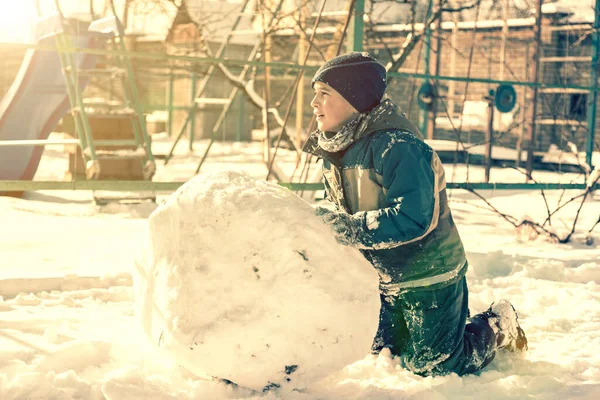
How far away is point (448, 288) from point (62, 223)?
4.00 metres

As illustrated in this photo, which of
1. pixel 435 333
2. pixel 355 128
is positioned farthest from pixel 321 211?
pixel 435 333

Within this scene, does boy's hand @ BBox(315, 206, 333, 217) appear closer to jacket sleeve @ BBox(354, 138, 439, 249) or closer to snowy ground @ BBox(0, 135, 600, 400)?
jacket sleeve @ BBox(354, 138, 439, 249)

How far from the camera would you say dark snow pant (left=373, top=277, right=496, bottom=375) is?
102 inches

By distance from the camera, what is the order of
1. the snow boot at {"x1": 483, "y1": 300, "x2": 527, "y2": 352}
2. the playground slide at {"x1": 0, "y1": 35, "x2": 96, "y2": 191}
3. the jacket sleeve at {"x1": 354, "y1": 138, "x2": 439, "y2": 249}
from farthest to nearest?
the playground slide at {"x1": 0, "y1": 35, "x2": 96, "y2": 191} < the snow boot at {"x1": 483, "y1": 300, "x2": 527, "y2": 352} < the jacket sleeve at {"x1": 354, "y1": 138, "x2": 439, "y2": 249}

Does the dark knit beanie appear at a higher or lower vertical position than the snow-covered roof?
lower

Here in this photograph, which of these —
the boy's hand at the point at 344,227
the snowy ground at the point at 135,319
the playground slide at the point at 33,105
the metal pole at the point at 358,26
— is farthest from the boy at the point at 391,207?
the playground slide at the point at 33,105

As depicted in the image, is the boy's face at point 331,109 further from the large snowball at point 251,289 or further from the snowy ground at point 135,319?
the snowy ground at point 135,319

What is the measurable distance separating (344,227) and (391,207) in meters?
0.16

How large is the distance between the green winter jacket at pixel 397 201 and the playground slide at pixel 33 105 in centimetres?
537

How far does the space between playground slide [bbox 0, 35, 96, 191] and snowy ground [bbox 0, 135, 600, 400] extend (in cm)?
89

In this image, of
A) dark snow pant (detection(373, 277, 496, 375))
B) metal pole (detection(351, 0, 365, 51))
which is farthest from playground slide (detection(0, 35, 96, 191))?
dark snow pant (detection(373, 277, 496, 375))

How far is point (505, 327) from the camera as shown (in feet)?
9.36

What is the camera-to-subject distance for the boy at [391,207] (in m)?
2.44

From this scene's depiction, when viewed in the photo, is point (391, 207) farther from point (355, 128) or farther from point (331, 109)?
point (331, 109)
